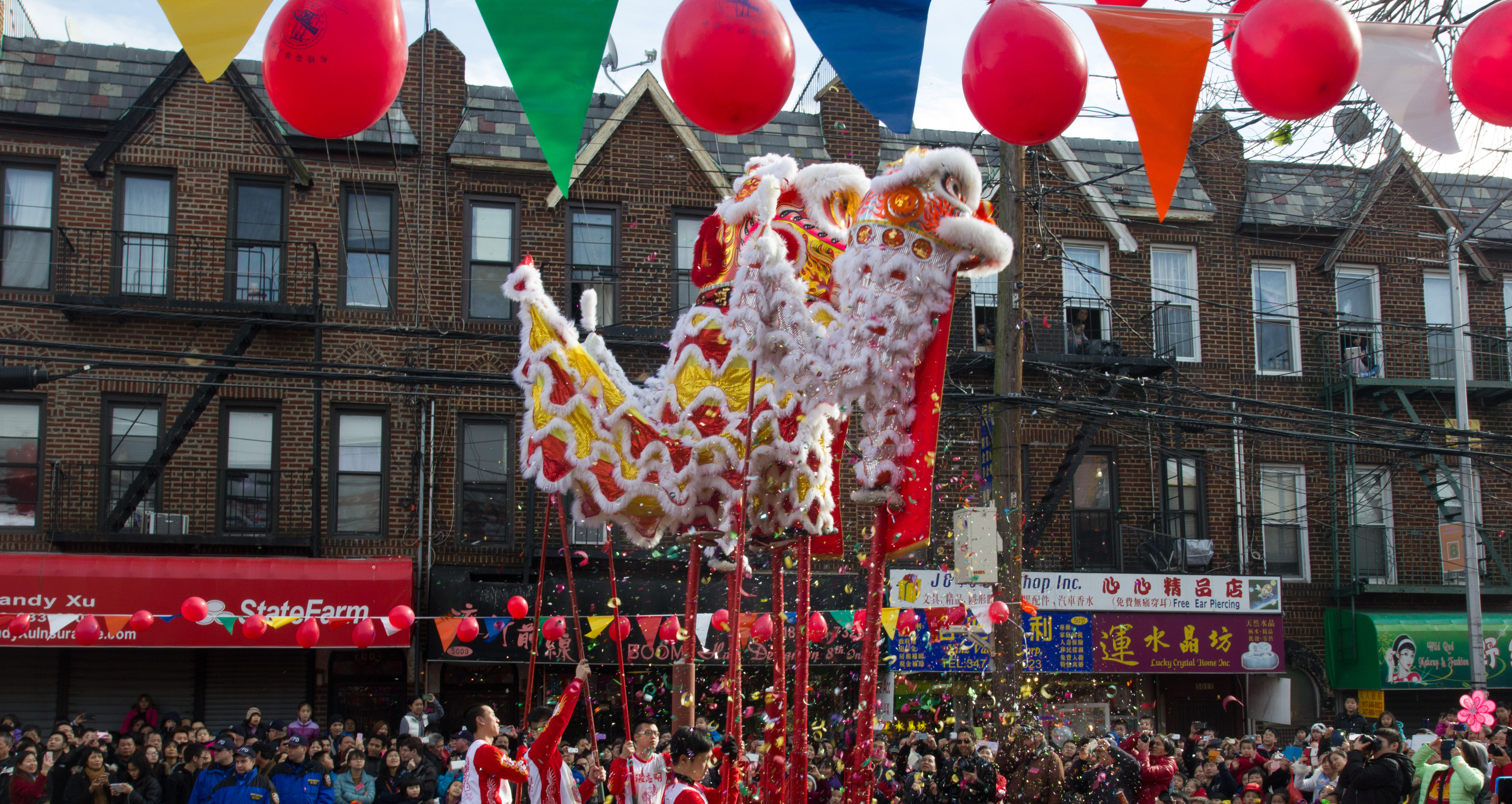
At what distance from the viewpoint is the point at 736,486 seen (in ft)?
20.9

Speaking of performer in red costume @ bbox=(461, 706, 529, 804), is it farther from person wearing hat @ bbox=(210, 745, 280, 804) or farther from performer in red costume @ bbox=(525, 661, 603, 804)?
person wearing hat @ bbox=(210, 745, 280, 804)

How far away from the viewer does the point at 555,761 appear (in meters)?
6.87

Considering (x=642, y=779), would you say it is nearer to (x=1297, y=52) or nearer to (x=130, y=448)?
(x=1297, y=52)

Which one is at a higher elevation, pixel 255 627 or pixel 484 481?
pixel 484 481

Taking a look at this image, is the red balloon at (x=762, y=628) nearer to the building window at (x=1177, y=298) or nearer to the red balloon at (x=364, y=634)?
the red balloon at (x=364, y=634)

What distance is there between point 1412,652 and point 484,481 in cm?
1228

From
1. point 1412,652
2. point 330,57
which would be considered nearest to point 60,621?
point 330,57

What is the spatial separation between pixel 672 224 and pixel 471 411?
3525 mm

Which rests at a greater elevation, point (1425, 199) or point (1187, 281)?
point (1425, 199)

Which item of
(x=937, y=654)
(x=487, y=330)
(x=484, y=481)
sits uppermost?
(x=487, y=330)

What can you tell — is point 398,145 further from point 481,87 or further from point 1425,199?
point 1425,199

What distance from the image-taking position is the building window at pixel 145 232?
15.3 meters

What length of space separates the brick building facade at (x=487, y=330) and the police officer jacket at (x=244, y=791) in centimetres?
456

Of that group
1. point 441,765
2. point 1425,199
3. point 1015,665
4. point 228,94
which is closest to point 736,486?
point 1015,665
